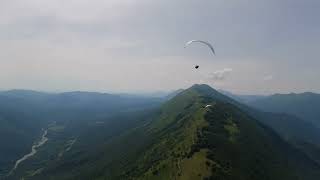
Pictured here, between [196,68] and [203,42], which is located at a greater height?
[203,42]

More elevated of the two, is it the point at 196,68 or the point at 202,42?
the point at 202,42

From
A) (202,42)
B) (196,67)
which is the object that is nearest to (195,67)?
(196,67)

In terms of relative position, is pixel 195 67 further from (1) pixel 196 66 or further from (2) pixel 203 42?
(2) pixel 203 42

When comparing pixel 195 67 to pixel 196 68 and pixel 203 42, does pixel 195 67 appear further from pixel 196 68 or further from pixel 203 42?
pixel 203 42

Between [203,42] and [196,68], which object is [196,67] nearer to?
[196,68]

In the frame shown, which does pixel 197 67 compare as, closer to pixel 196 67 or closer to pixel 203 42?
pixel 196 67

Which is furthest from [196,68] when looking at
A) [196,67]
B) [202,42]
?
[202,42]
